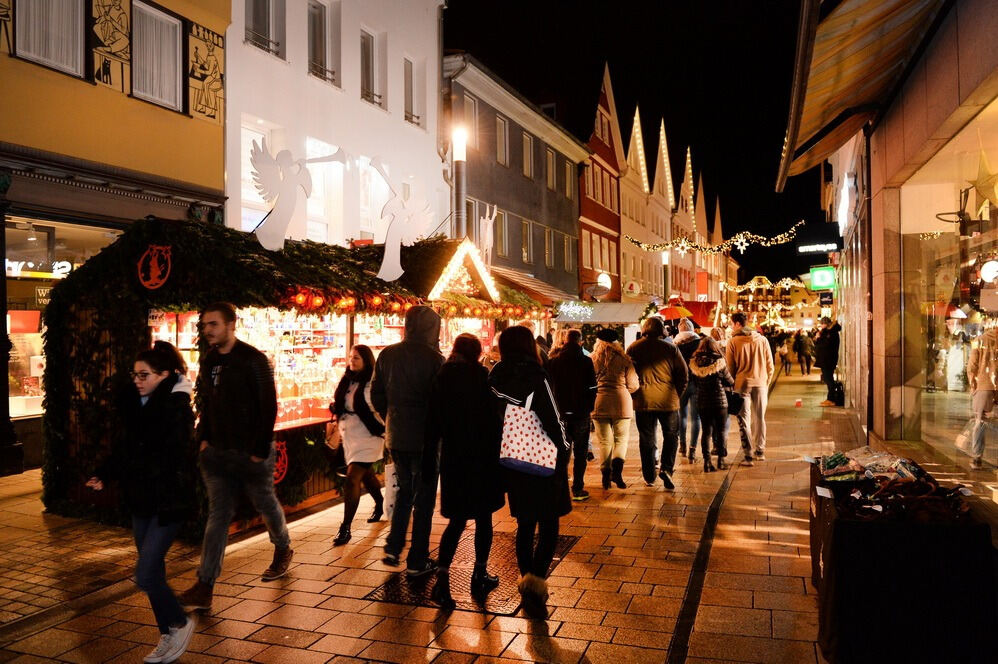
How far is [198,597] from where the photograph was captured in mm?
5379

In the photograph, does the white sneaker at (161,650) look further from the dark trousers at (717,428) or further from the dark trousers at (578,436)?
the dark trousers at (717,428)

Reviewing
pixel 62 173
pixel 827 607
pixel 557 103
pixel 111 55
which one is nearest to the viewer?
pixel 827 607

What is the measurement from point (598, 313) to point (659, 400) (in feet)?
37.7

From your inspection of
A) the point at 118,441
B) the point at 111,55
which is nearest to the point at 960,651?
the point at 118,441

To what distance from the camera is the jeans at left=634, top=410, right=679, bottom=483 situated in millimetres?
9320

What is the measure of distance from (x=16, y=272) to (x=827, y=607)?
1063 centimetres

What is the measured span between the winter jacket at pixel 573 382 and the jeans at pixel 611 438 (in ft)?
2.38

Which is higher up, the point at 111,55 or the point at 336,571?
the point at 111,55

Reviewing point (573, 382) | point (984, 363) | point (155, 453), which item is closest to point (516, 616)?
point (155, 453)

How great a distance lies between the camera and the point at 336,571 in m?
6.30

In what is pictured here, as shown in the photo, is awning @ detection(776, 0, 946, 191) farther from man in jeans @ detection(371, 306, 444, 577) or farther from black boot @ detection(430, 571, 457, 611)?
Answer: black boot @ detection(430, 571, 457, 611)

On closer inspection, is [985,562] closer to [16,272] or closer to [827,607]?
[827,607]

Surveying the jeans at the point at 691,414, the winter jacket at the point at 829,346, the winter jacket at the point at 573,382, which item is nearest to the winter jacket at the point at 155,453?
the winter jacket at the point at 573,382

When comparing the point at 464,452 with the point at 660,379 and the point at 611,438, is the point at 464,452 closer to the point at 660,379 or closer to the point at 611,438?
the point at 611,438
